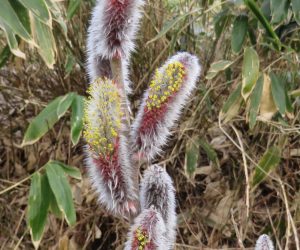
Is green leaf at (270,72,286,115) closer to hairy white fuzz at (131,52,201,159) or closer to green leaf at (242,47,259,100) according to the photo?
green leaf at (242,47,259,100)

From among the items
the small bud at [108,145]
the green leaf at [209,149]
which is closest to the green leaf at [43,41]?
the small bud at [108,145]

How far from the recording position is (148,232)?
0.87 metres

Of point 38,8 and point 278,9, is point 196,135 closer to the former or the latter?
point 278,9

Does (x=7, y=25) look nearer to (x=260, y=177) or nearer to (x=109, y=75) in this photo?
(x=109, y=75)

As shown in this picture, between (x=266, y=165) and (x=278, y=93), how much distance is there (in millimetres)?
208

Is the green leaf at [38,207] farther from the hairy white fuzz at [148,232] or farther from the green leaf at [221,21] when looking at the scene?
the green leaf at [221,21]

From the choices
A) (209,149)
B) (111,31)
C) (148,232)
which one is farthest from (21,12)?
(209,149)

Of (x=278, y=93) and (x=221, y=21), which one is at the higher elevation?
(x=221, y=21)

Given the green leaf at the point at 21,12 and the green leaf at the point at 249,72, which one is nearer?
the green leaf at the point at 21,12

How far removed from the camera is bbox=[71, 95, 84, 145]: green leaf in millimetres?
1400

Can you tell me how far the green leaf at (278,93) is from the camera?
4.76ft

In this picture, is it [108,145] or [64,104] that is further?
[64,104]

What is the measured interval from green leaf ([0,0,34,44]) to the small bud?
0.69 feet

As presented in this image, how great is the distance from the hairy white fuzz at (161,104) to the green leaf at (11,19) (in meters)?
0.26
